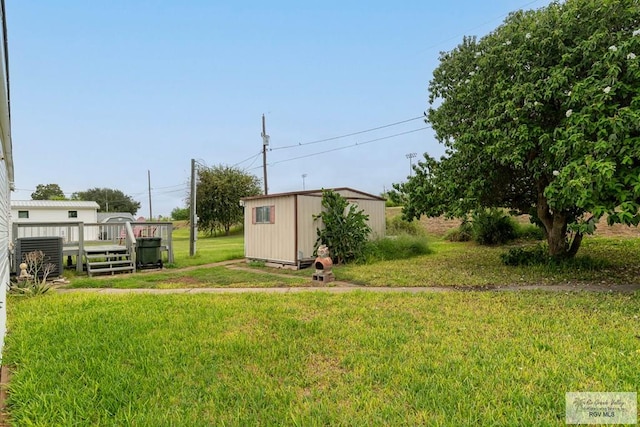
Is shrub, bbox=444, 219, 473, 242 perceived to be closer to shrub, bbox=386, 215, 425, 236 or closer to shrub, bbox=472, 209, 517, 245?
shrub, bbox=472, 209, 517, 245

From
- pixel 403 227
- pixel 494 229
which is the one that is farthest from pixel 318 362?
pixel 403 227

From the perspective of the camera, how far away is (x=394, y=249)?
11117 mm

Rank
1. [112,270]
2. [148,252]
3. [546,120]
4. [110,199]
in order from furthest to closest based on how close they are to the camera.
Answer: [110,199]
[148,252]
[112,270]
[546,120]

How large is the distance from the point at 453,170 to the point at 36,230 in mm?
11472

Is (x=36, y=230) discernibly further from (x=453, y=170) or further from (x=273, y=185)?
(x=273, y=185)

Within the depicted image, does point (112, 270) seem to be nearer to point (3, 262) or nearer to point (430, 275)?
point (3, 262)

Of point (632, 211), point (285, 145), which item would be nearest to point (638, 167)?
point (632, 211)

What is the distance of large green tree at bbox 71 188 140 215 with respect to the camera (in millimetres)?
52812

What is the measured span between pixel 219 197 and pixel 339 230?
18143 mm

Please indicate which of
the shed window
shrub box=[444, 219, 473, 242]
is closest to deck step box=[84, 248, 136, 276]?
the shed window

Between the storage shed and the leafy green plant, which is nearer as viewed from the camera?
the storage shed

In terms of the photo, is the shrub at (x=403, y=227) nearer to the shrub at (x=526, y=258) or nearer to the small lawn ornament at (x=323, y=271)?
the shrub at (x=526, y=258)

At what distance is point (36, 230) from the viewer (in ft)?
32.6

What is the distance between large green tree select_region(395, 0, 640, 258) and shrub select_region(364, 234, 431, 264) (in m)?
2.00
